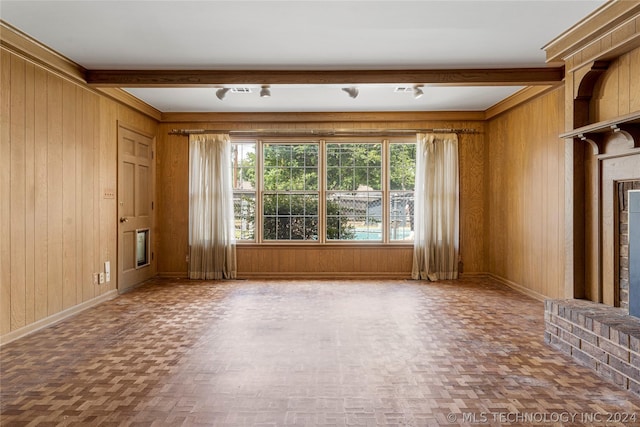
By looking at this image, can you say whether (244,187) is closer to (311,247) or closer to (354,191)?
(311,247)

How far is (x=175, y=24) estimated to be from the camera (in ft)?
11.0

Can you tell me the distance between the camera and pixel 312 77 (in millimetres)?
4469

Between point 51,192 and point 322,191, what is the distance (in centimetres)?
378

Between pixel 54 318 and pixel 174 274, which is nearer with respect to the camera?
pixel 54 318

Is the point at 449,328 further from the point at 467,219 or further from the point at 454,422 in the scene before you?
the point at 467,219

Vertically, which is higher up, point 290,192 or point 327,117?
point 327,117

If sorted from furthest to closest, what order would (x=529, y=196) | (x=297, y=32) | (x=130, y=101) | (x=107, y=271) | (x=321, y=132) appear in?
1. (x=321, y=132)
2. (x=130, y=101)
3. (x=529, y=196)
4. (x=107, y=271)
5. (x=297, y=32)

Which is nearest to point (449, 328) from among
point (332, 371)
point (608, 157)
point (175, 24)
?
point (332, 371)

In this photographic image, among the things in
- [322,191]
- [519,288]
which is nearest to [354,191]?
[322,191]

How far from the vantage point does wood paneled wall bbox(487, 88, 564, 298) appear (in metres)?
4.75

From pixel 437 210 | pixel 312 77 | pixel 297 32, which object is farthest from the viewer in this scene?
pixel 437 210

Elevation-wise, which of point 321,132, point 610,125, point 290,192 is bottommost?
point 290,192

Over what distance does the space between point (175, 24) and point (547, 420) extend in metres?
3.83

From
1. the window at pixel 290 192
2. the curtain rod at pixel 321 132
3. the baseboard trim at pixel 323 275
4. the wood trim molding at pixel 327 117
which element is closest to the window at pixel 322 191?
the window at pixel 290 192
